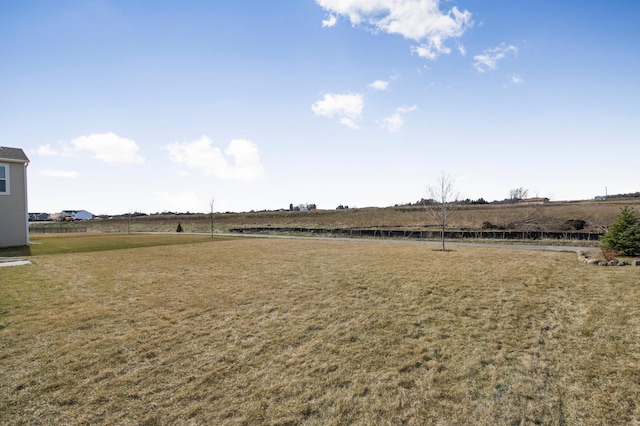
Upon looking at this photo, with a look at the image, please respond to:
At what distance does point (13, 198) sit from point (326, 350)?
26.2 meters

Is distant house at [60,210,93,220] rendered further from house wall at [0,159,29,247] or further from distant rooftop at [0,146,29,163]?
house wall at [0,159,29,247]

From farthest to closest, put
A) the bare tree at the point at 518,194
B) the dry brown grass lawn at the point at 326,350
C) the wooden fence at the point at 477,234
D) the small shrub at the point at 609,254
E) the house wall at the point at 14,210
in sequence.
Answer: the bare tree at the point at 518,194 < the wooden fence at the point at 477,234 < the house wall at the point at 14,210 < the small shrub at the point at 609,254 < the dry brown grass lawn at the point at 326,350

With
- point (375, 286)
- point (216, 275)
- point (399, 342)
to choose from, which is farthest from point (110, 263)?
point (399, 342)

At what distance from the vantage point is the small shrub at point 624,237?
14.0 m

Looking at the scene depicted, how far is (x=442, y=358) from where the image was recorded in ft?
18.2

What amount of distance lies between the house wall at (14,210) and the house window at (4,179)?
0.15 metres

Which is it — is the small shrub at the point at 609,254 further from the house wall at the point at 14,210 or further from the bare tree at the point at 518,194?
the bare tree at the point at 518,194

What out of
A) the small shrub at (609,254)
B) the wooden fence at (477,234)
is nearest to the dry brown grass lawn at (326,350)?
the small shrub at (609,254)

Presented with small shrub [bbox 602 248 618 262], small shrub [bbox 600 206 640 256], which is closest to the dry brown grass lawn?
small shrub [bbox 602 248 618 262]

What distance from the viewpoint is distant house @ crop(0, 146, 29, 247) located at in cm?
2142

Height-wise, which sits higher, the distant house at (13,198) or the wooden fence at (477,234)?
the distant house at (13,198)

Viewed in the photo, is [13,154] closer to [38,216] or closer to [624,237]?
[624,237]

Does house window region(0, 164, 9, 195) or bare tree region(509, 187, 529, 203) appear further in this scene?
bare tree region(509, 187, 529, 203)

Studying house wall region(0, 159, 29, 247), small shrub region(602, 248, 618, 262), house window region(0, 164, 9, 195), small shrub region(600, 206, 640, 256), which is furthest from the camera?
house wall region(0, 159, 29, 247)
